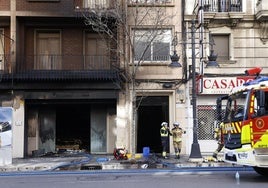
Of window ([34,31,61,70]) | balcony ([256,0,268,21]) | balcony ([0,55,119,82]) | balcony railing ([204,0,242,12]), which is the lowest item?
balcony ([0,55,119,82])

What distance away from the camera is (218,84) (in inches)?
914

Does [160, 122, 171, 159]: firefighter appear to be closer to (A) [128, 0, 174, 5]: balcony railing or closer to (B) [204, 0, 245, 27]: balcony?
(B) [204, 0, 245, 27]: balcony

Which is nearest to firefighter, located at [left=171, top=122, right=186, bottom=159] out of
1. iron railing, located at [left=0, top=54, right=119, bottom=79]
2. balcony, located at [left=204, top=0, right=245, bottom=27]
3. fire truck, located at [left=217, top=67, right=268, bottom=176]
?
iron railing, located at [left=0, top=54, right=119, bottom=79]

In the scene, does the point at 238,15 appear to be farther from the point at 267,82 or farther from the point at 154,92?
the point at 267,82

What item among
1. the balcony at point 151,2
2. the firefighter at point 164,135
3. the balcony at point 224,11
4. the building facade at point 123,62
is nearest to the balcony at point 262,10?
the building facade at point 123,62

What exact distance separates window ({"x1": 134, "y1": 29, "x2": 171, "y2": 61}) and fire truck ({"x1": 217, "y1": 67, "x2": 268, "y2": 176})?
1007 cm

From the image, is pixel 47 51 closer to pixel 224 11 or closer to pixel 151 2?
pixel 151 2

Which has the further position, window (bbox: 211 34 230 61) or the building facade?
window (bbox: 211 34 230 61)

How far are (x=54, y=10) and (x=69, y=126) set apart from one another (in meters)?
6.58

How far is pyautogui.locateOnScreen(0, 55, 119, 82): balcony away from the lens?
22375 millimetres

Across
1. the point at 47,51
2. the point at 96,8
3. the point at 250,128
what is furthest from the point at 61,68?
the point at 250,128

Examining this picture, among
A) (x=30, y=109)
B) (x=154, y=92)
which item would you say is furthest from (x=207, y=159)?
(x=30, y=109)

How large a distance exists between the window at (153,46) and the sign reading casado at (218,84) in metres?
2.48

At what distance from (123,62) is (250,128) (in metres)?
11.5
